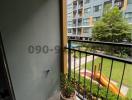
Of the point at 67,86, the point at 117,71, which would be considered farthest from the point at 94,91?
the point at 117,71

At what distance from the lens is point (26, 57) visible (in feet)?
5.93

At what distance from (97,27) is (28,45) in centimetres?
87

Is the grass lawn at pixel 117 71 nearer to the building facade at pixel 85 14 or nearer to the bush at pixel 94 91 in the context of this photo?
the bush at pixel 94 91

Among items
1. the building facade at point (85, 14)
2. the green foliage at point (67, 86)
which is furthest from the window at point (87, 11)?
the green foliage at point (67, 86)

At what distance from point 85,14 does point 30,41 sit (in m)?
0.76

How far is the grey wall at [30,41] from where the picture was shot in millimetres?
1625

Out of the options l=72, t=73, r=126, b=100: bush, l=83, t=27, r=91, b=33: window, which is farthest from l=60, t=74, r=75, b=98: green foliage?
l=83, t=27, r=91, b=33: window

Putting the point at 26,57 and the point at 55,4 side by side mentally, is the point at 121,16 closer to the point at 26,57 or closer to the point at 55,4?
the point at 55,4

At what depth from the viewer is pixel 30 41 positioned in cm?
179

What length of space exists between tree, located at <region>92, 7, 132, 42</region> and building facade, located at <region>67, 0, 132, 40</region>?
0.16 feet

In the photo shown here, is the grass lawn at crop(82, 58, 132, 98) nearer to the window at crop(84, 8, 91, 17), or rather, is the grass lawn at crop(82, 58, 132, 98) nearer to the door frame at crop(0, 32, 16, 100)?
the window at crop(84, 8, 91, 17)

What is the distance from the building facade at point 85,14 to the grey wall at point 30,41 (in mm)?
197

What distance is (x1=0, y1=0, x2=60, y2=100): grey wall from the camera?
5.33 ft

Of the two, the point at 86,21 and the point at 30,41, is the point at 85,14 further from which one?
the point at 30,41
